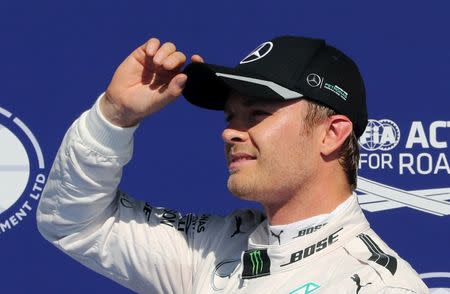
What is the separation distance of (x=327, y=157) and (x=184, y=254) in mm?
330

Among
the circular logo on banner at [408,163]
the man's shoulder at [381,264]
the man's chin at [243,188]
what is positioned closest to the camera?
the man's shoulder at [381,264]

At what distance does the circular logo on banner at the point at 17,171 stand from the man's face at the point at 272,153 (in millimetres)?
797

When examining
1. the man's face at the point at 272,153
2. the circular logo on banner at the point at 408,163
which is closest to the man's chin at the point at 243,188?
the man's face at the point at 272,153

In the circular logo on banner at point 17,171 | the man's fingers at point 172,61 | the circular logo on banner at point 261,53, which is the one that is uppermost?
the man's fingers at point 172,61

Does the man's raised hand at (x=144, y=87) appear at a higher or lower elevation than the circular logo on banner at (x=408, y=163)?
higher

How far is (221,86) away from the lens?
1.91 metres

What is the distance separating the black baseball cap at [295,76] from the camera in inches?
70.0

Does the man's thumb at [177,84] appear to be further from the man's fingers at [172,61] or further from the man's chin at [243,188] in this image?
the man's chin at [243,188]

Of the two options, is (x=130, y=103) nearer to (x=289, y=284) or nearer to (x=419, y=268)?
(x=289, y=284)

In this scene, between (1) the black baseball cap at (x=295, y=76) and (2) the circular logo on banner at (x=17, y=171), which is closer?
(1) the black baseball cap at (x=295, y=76)

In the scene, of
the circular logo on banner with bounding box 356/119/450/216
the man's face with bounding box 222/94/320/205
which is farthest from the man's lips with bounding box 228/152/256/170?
the circular logo on banner with bounding box 356/119/450/216

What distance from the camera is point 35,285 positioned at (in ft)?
→ 8.05

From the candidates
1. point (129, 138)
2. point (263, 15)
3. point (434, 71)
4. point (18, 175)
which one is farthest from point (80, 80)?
point (434, 71)

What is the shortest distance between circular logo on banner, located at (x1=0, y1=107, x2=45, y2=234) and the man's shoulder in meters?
0.97
